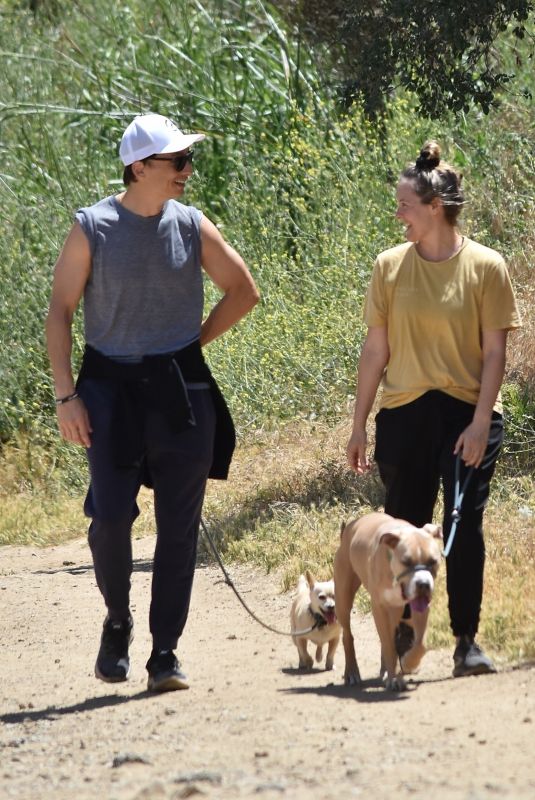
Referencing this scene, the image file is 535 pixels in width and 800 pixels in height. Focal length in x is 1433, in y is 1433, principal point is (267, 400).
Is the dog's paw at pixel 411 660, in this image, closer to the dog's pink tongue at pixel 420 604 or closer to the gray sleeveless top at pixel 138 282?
the dog's pink tongue at pixel 420 604

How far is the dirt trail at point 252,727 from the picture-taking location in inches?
169

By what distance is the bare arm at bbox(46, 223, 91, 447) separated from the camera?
5660 millimetres

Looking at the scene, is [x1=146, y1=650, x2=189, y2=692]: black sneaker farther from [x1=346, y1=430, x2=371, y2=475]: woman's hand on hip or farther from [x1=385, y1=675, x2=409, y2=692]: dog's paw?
[x1=346, y1=430, x2=371, y2=475]: woman's hand on hip

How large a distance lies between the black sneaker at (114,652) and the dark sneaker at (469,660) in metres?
1.35

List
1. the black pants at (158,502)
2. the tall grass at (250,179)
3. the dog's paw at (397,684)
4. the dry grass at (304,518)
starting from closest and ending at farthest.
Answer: the dog's paw at (397,684) → the black pants at (158,502) → the dry grass at (304,518) → the tall grass at (250,179)

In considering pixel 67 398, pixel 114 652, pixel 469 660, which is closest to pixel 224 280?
pixel 67 398

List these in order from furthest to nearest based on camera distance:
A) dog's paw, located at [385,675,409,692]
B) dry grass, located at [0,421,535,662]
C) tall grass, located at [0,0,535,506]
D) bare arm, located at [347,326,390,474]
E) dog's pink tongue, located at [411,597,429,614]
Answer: tall grass, located at [0,0,535,506]
dry grass, located at [0,421,535,662]
bare arm, located at [347,326,390,474]
dog's paw, located at [385,675,409,692]
dog's pink tongue, located at [411,597,429,614]

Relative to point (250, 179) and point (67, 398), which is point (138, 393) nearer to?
point (67, 398)

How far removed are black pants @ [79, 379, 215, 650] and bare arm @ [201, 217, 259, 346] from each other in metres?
0.37

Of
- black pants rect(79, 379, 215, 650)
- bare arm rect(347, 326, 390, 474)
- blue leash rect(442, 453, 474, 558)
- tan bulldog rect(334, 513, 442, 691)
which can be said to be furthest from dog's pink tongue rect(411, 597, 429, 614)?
black pants rect(79, 379, 215, 650)

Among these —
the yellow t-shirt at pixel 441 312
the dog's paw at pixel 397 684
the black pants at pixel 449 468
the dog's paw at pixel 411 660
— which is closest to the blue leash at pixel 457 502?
the black pants at pixel 449 468

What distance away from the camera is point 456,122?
13.5 metres

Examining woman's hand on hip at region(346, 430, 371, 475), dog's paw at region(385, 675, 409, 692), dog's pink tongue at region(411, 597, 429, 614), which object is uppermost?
woman's hand on hip at region(346, 430, 371, 475)

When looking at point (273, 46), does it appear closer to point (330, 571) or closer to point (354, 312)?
point (354, 312)
